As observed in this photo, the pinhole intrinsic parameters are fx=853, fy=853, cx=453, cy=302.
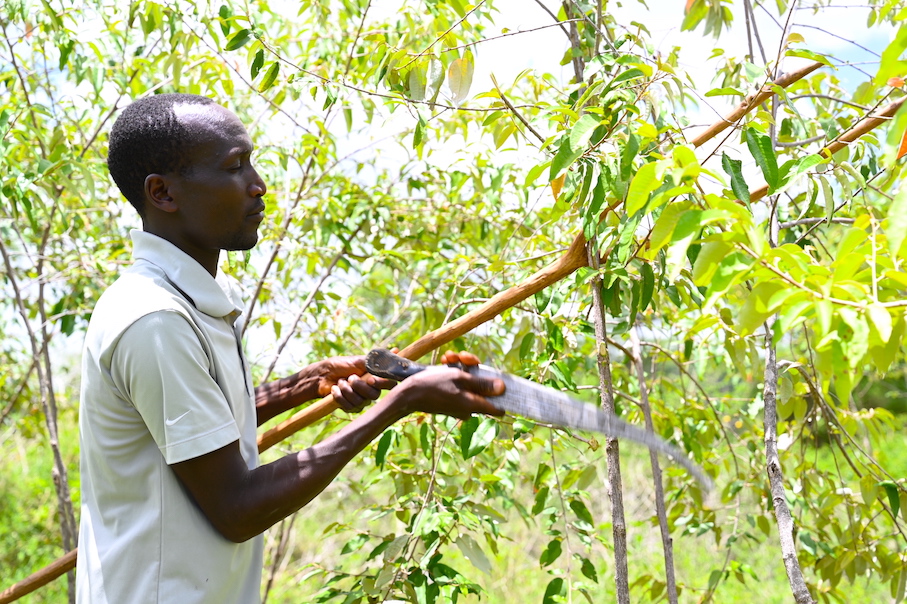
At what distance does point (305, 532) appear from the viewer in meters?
6.05

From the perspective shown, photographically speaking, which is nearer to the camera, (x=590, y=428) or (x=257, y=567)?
(x=590, y=428)

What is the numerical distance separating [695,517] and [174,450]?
168 centimetres

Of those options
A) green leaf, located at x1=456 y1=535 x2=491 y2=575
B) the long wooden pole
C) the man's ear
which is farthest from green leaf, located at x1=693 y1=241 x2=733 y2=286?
green leaf, located at x1=456 y1=535 x2=491 y2=575

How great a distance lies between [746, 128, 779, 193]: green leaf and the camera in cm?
137

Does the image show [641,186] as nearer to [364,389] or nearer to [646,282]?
[646,282]

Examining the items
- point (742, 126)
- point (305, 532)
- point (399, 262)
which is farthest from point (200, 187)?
point (305, 532)

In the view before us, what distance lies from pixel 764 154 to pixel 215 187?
91 cm

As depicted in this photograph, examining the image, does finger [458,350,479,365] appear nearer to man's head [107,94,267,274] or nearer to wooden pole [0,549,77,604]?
man's head [107,94,267,274]

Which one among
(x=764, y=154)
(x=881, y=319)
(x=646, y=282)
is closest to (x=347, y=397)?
(x=646, y=282)

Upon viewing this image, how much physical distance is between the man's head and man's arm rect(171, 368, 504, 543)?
15.7 inches

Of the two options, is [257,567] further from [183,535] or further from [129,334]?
[129,334]

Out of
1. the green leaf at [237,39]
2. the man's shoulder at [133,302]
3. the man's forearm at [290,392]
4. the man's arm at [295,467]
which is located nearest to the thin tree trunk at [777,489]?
the man's arm at [295,467]

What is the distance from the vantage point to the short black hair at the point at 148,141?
4.69ft

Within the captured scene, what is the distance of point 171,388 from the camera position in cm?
124
